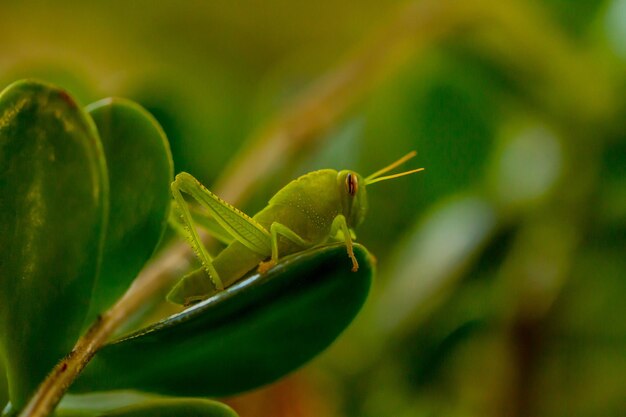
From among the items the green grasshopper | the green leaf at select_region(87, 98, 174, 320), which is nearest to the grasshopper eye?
the green grasshopper

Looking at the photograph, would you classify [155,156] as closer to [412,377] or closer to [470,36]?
[412,377]

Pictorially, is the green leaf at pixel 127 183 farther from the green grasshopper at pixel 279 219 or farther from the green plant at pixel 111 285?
the green grasshopper at pixel 279 219

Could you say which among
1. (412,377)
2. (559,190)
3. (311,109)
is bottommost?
(412,377)

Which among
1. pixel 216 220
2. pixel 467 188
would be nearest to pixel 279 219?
pixel 216 220

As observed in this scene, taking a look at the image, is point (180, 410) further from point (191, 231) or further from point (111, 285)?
point (191, 231)

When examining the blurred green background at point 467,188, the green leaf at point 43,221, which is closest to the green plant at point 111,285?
the green leaf at point 43,221

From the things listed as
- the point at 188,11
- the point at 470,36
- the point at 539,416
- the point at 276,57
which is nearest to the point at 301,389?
the point at 539,416
